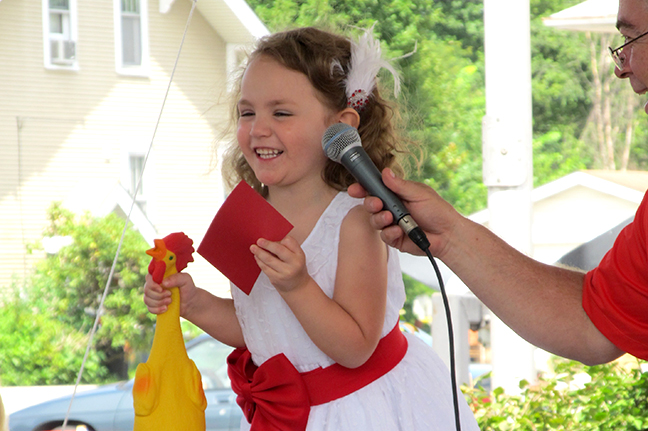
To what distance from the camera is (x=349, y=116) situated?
1404mm

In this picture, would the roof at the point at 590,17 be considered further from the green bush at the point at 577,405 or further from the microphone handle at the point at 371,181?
the microphone handle at the point at 371,181

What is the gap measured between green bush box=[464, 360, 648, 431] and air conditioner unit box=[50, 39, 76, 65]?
5260 mm

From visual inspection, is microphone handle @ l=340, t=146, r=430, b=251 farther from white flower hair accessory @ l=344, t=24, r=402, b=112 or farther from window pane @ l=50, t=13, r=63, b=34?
window pane @ l=50, t=13, r=63, b=34

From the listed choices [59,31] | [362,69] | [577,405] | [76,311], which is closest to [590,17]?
[577,405]

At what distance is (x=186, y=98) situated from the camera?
702cm

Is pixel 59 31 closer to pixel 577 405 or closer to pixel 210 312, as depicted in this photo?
pixel 577 405

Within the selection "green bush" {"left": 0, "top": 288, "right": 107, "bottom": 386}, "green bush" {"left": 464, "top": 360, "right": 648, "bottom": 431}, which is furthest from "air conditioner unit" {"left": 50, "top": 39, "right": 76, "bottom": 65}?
"green bush" {"left": 464, "top": 360, "right": 648, "bottom": 431}

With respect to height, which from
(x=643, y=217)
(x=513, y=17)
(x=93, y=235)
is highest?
(x=513, y=17)

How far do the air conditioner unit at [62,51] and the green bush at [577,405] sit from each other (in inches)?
207

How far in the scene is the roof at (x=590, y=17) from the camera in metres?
3.38

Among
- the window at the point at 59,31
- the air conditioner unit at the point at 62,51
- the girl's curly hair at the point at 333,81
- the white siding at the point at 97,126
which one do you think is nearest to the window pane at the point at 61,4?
the window at the point at 59,31

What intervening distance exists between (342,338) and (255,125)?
1.44 feet

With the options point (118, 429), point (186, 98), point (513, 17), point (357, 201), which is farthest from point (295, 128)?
point (186, 98)

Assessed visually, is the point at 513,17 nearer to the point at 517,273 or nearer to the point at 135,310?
the point at 517,273
